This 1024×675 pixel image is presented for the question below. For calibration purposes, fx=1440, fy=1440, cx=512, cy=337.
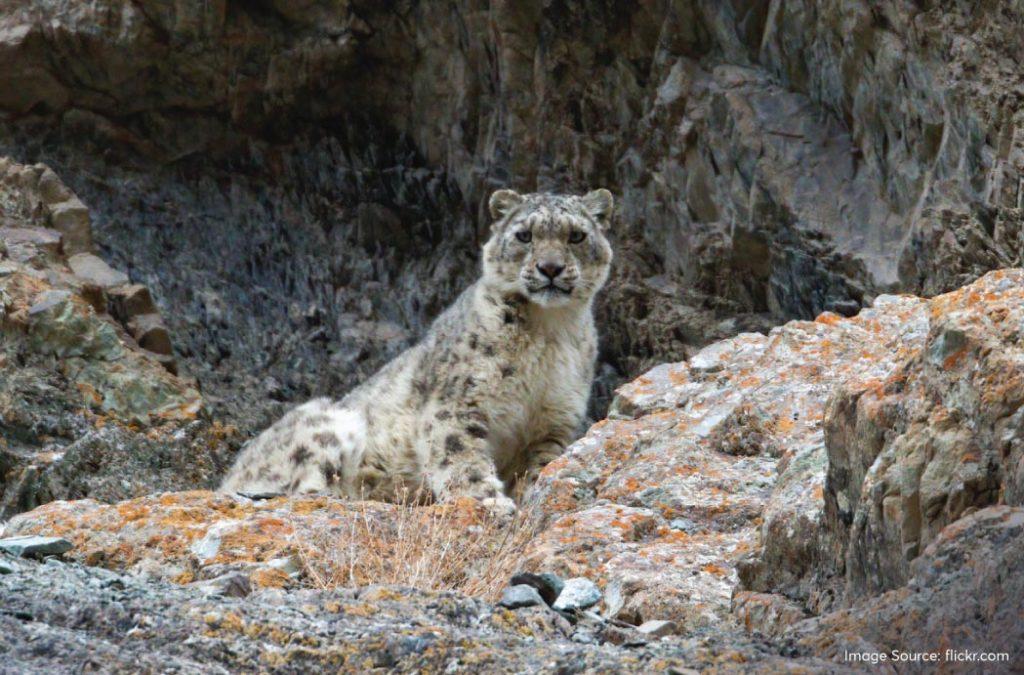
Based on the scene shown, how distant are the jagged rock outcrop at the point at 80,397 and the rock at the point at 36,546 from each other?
15.0 ft

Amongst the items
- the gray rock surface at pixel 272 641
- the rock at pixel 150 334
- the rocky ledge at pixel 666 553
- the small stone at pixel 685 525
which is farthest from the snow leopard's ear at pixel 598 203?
the gray rock surface at pixel 272 641

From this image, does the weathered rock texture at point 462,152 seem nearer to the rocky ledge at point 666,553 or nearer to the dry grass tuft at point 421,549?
the rocky ledge at point 666,553

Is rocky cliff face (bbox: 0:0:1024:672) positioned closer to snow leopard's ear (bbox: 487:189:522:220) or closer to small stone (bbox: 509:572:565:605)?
small stone (bbox: 509:572:565:605)

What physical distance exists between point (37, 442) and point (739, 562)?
267 inches

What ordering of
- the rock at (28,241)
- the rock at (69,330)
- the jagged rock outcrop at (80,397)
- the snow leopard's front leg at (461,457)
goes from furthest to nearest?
the rock at (28,241), the rock at (69,330), the jagged rock outcrop at (80,397), the snow leopard's front leg at (461,457)

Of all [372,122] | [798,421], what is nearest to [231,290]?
[372,122]

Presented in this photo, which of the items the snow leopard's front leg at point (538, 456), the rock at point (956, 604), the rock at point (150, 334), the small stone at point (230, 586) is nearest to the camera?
the rock at point (956, 604)

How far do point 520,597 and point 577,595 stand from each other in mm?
497

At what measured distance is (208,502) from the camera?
22.1 ft

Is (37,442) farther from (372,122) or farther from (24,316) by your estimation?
(372,122)

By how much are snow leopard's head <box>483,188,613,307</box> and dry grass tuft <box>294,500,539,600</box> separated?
233 centimetres

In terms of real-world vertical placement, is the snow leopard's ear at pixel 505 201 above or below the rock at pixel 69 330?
above

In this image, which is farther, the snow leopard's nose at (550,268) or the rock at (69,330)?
the rock at (69,330)

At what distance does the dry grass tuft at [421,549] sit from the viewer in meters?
5.52
